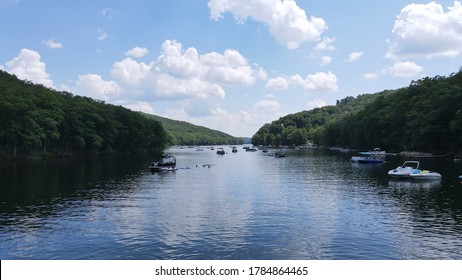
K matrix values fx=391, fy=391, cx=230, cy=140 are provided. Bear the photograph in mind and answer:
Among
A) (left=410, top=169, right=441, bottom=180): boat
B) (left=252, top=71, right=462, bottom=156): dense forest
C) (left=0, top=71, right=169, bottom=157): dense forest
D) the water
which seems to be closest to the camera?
the water

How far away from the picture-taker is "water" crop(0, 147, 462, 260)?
25.6m

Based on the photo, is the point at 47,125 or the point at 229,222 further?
the point at 47,125

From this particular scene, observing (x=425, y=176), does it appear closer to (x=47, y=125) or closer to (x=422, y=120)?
(x=422, y=120)

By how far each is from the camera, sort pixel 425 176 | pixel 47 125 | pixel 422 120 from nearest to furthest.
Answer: pixel 425 176 < pixel 47 125 < pixel 422 120

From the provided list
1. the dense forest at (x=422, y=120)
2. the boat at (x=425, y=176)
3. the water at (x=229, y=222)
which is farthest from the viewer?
the dense forest at (x=422, y=120)

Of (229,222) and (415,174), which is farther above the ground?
(415,174)

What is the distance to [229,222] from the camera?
34.2 meters

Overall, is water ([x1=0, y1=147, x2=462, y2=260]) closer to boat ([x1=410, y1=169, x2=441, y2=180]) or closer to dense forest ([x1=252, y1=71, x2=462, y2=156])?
boat ([x1=410, y1=169, x2=441, y2=180])

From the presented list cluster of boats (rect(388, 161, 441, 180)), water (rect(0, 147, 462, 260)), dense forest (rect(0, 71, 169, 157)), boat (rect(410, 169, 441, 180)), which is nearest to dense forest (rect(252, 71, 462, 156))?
→ cluster of boats (rect(388, 161, 441, 180))

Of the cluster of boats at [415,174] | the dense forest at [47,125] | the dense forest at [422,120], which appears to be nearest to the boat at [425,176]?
the cluster of boats at [415,174]

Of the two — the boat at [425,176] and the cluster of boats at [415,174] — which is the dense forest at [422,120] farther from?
the boat at [425,176]

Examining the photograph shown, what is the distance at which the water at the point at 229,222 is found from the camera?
25.6m

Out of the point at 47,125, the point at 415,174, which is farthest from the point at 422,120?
the point at 47,125
